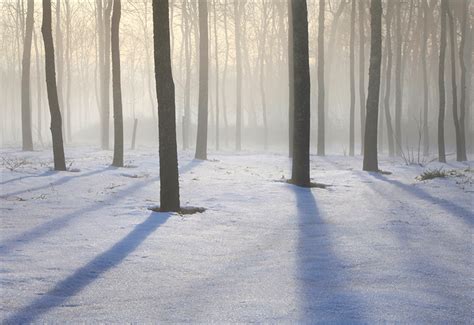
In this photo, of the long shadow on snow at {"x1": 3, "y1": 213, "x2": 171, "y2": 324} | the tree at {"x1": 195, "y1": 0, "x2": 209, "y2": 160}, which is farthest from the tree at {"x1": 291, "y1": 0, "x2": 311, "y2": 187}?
the tree at {"x1": 195, "y1": 0, "x2": 209, "y2": 160}

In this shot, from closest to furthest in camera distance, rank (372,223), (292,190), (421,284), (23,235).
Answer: (421,284)
(23,235)
(372,223)
(292,190)

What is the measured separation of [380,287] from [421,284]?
0.40 metres

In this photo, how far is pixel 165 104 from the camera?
714cm

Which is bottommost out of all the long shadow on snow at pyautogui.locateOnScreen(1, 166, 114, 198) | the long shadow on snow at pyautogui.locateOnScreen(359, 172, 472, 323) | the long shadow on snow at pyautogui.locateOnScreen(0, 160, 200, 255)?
the long shadow on snow at pyautogui.locateOnScreen(359, 172, 472, 323)

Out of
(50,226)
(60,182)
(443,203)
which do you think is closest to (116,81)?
(60,182)

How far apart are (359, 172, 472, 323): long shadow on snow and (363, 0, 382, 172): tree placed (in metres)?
6.99

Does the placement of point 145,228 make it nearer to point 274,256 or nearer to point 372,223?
point 274,256

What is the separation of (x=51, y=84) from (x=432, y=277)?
34.2 feet

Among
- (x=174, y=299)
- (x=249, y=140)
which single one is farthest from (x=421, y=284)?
(x=249, y=140)

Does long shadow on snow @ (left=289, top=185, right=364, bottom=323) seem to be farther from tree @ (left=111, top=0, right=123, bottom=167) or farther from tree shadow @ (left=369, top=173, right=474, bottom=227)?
tree @ (left=111, top=0, right=123, bottom=167)

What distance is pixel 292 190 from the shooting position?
9641 millimetres

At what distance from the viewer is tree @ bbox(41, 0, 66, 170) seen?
11.6 metres

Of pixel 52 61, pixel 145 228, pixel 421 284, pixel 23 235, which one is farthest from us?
pixel 52 61

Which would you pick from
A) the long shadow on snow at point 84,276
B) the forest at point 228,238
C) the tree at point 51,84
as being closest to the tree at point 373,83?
the forest at point 228,238
